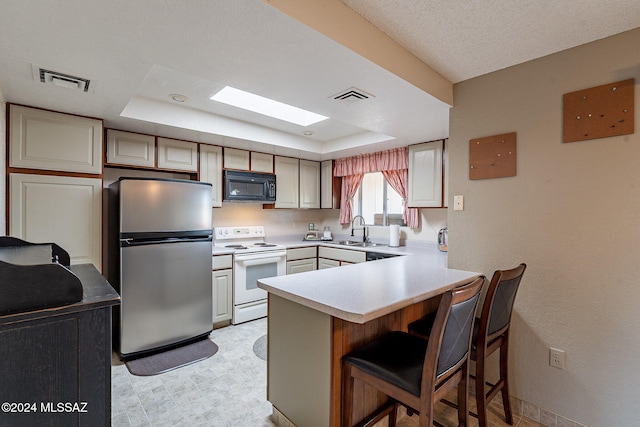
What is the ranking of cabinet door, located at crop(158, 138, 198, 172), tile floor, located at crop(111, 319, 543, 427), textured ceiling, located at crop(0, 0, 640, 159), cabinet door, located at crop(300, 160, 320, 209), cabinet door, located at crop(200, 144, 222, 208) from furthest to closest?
cabinet door, located at crop(300, 160, 320, 209), cabinet door, located at crop(200, 144, 222, 208), cabinet door, located at crop(158, 138, 198, 172), tile floor, located at crop(111, 319, 543, 427), textured ceiling, located at crop(0, 0, 640, 159)

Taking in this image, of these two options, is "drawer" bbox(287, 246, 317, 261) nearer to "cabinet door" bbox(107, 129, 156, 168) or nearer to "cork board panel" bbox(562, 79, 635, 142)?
"cabinet door" bbox(107, 129, 156, 168)

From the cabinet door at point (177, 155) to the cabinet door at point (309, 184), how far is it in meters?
1.61

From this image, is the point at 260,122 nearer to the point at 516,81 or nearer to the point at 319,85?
the point at 319,85

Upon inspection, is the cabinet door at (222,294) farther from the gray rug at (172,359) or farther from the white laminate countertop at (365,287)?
the white laminate countertop at (365,287)

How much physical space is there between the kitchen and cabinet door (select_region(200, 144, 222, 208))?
1.32m

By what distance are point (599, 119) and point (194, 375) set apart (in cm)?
319

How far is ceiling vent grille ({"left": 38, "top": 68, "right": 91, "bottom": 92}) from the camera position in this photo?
1781 millimetres

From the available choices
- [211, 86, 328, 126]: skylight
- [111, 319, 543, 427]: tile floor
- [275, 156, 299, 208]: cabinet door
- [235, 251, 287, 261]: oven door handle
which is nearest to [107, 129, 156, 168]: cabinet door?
[211, 86, 328, 126]: skylight

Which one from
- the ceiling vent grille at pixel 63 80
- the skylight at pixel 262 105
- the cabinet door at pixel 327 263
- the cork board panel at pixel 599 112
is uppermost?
the skylight at pixel 262 105

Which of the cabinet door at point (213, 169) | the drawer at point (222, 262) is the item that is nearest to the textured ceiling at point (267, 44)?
the cabinet door at point (213, 169)

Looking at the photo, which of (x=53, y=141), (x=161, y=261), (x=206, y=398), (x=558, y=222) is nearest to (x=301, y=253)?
(x=161, y=261)

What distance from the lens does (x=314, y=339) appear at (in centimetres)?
152

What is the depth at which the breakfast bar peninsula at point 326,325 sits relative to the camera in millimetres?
1405

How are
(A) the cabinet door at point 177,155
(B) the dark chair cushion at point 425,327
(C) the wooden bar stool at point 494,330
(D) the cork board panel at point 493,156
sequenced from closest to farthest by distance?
(C) the wooden bar stool at point 494,330 < (B) the dark chair cushion at point 425,327 < (D) the cork board panel at point 493,156 < (A) the cabinet door at point 177,155
